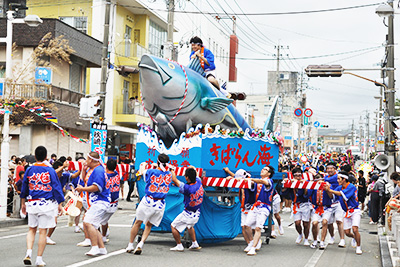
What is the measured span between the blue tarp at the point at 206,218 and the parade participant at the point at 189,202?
94cm

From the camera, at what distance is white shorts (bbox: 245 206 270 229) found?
1224 cm

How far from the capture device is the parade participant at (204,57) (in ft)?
47.2

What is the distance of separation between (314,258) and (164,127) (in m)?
4.38

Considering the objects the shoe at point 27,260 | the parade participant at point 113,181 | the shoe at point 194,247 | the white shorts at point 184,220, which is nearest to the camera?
the shoe at point 27,260

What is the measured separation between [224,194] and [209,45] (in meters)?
38.9

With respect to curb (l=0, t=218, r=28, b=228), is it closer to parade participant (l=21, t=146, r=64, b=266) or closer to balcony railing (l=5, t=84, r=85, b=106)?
parade participant (l=21, t=146, r=64, b=266)

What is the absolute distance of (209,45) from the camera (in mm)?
51156

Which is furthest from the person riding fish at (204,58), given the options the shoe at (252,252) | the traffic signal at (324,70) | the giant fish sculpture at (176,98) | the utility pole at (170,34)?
the traffic signal at (324,70)

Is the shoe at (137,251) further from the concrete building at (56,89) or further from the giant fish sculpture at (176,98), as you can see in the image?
the concrete building at (56,89)

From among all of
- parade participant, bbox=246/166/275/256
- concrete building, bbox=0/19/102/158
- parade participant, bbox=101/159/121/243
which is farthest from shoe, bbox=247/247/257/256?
concrete building, bbox=0/19/102/158

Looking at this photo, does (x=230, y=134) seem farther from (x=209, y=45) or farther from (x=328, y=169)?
(x=209, y=45)

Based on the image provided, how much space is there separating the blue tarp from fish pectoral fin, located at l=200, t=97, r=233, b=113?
76.7 inches

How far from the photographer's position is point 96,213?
11000mm

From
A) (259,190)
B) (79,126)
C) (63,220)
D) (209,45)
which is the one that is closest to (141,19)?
(79,126)
